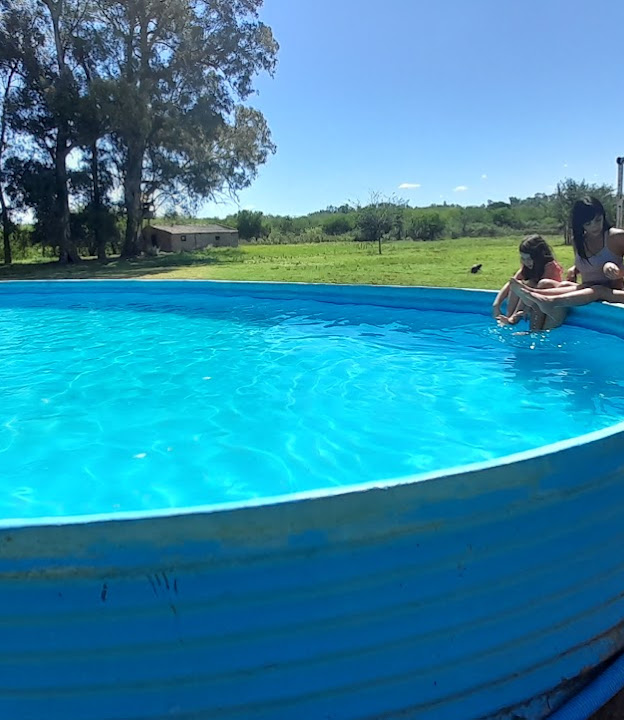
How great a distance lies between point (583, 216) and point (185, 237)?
3112cm

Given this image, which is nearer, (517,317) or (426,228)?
(517,317)

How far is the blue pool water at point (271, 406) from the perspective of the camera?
9.53 feet

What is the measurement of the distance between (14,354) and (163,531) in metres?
5.35

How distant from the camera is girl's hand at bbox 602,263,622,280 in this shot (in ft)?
16.4

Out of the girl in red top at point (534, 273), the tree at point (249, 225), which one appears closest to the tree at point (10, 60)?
the girl in red top at point (534, 273)

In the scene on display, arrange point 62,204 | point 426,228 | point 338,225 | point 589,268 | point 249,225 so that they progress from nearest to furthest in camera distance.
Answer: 1. point 589,268
2. point 62,204
3. point 426,228
4. point 249,225
5. point 338,225

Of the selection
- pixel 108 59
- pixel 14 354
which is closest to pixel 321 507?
pixel 14 354

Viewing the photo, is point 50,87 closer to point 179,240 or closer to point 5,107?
point 5,107

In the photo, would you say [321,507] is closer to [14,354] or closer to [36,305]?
[14,354]

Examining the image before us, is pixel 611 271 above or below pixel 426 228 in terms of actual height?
below

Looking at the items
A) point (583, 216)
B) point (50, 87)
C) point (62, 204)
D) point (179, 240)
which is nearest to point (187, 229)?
point (179, 240)

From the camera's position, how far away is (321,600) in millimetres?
1352

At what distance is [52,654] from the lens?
1.30m

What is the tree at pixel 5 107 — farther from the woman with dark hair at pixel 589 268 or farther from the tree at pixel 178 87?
the woman with dark hair at pixel 589 268
